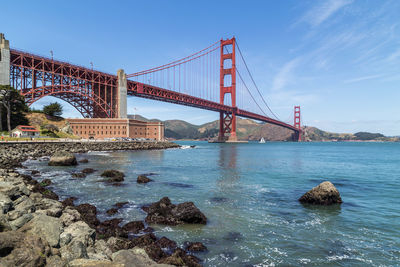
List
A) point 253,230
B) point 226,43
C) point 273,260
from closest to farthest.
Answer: point 273,260, point 253,230, point 226,43

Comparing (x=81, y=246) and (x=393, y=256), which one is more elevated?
(x=81, y=246)

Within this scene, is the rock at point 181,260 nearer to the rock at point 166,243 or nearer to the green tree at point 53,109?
the rock at point 166,243

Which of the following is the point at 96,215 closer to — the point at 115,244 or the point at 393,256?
the point at 115,244

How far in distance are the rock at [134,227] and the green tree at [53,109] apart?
68560 millimetres

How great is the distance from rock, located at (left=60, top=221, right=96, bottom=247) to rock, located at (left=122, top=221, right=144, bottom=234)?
2142 mm

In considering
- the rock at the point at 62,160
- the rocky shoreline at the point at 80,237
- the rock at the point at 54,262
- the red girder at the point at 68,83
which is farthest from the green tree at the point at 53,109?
the rock at the point at 54,262

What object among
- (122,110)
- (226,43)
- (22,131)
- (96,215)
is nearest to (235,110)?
(226,43)

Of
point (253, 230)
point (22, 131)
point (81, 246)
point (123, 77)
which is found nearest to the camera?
point (81, 246)

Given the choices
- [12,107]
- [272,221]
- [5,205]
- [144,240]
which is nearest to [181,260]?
[144,240]

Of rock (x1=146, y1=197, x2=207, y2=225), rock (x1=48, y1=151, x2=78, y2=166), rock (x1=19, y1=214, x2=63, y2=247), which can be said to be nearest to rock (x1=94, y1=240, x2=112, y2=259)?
rock (x1=19, y1=214, x2=63, y2=247)

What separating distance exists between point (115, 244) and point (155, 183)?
10.2 metres

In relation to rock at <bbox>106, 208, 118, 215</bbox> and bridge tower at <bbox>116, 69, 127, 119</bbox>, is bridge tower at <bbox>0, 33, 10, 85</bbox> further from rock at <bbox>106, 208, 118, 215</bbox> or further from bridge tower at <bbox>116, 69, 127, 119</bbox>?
rock at <bbox>106, 208, 118, 215</bbox>

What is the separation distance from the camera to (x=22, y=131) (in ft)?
152

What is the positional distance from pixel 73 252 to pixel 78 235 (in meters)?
1.07
